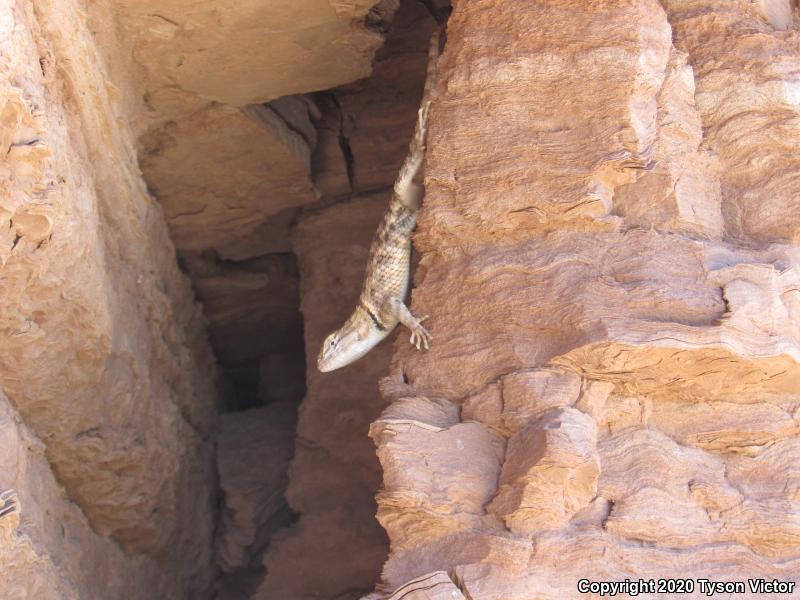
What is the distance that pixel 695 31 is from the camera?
5.41m

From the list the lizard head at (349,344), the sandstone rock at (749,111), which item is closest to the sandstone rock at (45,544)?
the lizard head at (349,344)

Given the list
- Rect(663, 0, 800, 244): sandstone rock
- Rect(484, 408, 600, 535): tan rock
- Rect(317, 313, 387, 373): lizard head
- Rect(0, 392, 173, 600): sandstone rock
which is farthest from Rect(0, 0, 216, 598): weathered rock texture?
Rect(663, 0, 800, 244): sandstone rock

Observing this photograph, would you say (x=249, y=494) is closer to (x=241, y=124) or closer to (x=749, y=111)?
(x=241, y=124)

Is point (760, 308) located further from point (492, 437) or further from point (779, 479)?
point (492, 437)

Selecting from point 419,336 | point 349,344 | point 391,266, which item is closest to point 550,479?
point 419,336

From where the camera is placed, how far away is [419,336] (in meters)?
5.23

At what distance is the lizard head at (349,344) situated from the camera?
21.5 feet

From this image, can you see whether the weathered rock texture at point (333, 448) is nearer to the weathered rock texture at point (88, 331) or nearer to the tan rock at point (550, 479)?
the weathered rock texture at point (88, 331)

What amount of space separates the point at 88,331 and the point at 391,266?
1.89m

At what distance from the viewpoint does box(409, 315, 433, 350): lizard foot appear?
5.23 meters

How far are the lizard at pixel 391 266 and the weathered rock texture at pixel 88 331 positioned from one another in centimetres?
141

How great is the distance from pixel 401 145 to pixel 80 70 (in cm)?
274

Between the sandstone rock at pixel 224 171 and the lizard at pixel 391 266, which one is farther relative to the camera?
the sandstone rock at pixel 224 171

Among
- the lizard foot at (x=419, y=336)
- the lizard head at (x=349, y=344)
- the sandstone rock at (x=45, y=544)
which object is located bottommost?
the sandstone rock at (x=45, y=544)
